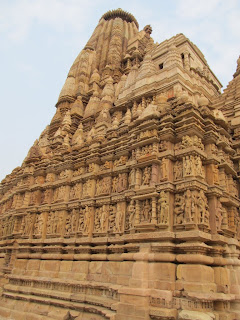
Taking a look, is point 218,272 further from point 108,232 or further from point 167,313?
point 108,232

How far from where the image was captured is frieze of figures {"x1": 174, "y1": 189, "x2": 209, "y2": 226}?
7664mm

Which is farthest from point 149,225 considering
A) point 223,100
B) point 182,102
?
point 223,100

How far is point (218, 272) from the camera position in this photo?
297 inches

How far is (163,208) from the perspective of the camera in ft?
26.8

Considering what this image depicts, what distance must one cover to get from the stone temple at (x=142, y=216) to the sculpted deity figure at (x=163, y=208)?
31mm

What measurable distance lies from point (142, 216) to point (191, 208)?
1630 millimetres

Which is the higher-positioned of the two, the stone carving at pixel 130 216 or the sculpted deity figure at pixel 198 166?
the sculpted deity figure at pixel 198 166

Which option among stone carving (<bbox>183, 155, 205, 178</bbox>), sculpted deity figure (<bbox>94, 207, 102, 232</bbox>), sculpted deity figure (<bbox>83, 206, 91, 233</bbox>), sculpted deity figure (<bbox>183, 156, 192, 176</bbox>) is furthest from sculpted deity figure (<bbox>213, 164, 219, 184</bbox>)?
sculpted deity figure (<bbox>83, 206, 91, 233</bbox>)

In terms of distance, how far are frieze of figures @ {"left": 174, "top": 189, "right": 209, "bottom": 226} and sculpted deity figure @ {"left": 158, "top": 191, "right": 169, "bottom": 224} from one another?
0.28 meters

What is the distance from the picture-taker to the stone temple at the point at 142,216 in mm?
7383

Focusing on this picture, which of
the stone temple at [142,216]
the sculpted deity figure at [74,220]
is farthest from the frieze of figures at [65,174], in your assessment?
the sculpted deity figure at [74,220]

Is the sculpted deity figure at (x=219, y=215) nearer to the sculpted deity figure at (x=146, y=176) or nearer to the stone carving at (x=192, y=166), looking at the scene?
the stone carving at (x=192, y=166)

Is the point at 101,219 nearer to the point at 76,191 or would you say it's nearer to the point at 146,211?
the point at 76,191

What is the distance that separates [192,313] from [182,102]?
647 centimetres
